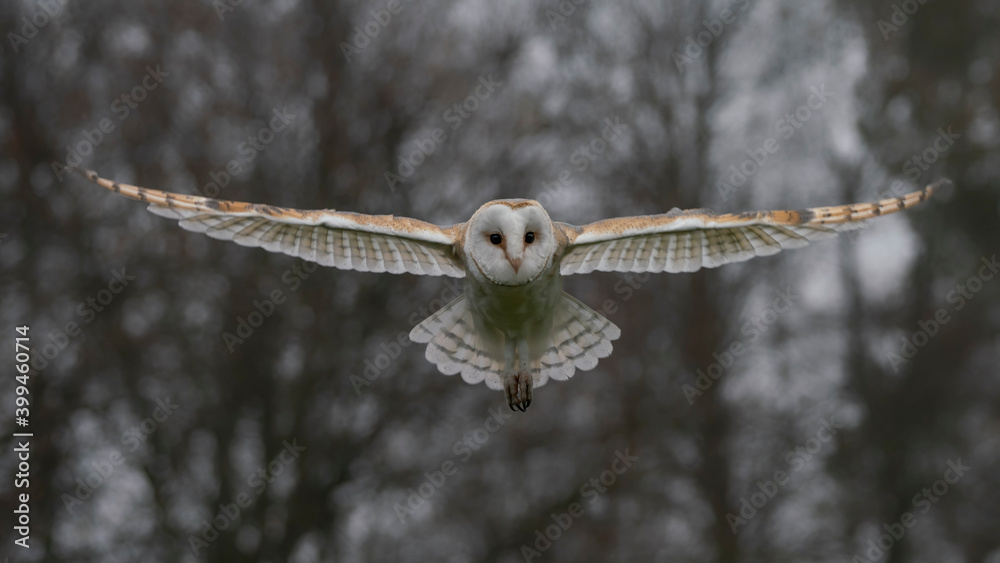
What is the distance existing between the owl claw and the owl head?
631mm

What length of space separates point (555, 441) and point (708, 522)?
9.54 feet

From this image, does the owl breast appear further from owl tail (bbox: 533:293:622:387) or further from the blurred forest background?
the blurred forest background

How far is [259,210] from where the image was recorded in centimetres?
456

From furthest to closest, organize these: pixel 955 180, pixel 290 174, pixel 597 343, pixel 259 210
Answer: pixel 955 180, pixel 290 174, pixel 597 343, pixel 259 210

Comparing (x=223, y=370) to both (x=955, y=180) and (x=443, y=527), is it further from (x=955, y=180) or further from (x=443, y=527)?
(x=955, y=180)

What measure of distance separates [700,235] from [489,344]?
1.35 metres

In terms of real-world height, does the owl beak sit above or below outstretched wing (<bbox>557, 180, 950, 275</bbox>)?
below

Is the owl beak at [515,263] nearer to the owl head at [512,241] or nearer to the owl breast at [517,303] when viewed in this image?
the owl head at [512,241]

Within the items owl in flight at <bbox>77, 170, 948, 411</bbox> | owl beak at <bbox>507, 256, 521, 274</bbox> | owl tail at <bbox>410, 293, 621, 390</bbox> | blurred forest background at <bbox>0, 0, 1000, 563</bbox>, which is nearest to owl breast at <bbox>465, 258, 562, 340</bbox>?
owl in flight at <bbox>77, 170, 948, 411</bbox>

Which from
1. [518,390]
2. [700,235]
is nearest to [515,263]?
[518,390]

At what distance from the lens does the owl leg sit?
16.3 ft

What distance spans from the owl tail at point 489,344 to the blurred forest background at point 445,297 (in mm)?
8194

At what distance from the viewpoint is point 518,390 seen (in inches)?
197

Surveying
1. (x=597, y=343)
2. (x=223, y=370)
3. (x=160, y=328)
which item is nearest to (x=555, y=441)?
(x=223, y=370)
